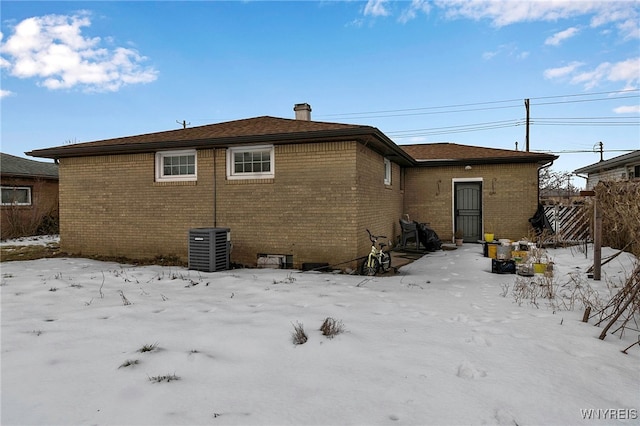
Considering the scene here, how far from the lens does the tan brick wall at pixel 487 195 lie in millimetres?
12500

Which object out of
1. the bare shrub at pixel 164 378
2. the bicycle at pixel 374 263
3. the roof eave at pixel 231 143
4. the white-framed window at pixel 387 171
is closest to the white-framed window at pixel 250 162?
the roof eave at pixel 231 143

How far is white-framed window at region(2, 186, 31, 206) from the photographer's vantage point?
15906 millimetres

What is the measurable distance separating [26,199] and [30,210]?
→ 822 mm

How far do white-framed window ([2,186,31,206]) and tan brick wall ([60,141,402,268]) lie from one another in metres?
8.90

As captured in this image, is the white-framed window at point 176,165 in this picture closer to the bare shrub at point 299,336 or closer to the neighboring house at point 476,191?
the bare shrub at point 299,336

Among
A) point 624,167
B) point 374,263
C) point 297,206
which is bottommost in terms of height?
point 374,263

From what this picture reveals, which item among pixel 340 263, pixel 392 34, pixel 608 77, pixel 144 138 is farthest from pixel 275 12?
pixel 608 77

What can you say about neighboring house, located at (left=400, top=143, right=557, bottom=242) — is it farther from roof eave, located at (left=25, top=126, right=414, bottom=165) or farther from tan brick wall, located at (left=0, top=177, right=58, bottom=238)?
tan brick wall, located at (left=0, top=177, right=58, bottom=238)

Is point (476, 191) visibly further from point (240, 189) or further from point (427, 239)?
point (240, 189)

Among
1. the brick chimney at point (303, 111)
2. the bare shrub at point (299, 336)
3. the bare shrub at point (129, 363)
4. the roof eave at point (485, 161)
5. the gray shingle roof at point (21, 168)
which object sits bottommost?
the bare shrub at point (129, 363)

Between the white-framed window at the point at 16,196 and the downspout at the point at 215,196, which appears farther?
the white-framed window at the point at 16,196

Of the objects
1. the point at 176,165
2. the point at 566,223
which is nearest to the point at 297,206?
the point at 176,165

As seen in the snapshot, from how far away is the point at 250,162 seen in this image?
865 cm

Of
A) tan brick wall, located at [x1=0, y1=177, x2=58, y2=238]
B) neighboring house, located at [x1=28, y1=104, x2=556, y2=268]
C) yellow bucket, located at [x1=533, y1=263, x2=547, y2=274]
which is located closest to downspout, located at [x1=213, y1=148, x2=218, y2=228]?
neighboring house, located at [x1=28, y1=104, x2=556, y2=268]
